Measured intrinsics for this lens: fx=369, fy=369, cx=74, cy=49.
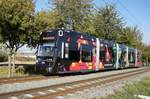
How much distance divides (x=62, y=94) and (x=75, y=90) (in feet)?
6.36

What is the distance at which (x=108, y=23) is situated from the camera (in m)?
63.5

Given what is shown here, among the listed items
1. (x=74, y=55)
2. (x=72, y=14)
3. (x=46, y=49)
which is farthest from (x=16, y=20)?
(x=72, y=14)

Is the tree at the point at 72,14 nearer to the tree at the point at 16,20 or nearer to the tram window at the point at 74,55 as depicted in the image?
the tram window at the point at 74,55

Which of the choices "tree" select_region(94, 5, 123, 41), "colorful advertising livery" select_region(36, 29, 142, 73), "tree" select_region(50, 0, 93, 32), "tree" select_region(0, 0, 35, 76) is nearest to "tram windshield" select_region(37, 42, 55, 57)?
"colorful advertising livery" select_region(36, 29, 142, 73)

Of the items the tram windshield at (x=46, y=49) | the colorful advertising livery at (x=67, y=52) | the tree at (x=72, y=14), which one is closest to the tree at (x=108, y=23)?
the tree at (x=72, y=14)

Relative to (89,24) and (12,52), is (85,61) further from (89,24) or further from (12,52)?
(89,24)

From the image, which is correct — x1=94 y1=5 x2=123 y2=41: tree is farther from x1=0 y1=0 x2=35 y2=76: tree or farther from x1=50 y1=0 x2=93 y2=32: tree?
x1=0 y1=0 x2=35 y2=76: tree

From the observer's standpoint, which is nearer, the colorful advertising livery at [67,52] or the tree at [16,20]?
the tree at [16,20]

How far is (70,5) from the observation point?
46031mm

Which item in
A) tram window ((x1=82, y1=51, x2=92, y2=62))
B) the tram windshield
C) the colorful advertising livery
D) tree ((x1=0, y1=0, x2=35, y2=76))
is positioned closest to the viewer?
tree ((x1=0, y1=0, x2=35, y2=76))

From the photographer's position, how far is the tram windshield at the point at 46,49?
2577cm

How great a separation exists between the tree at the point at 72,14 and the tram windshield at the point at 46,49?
19067mm

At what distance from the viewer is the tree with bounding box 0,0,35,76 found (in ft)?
81.1

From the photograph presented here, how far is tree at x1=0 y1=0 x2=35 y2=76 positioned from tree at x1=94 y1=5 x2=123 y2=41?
3577 cm
